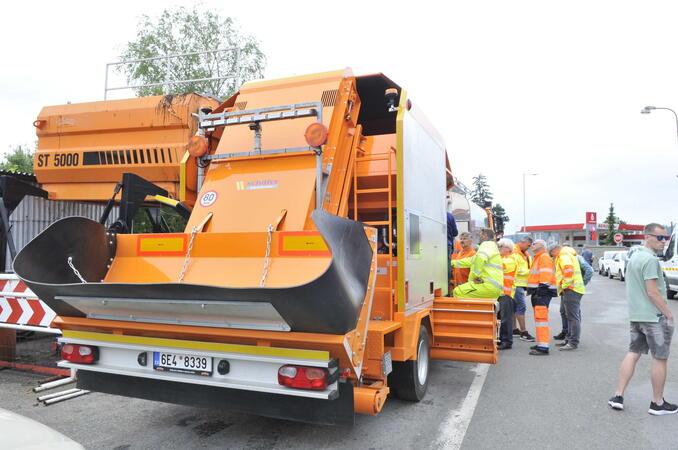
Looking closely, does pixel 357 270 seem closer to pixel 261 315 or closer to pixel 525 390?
pixel 261 315

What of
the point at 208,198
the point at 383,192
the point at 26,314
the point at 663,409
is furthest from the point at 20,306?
the point at 663,409

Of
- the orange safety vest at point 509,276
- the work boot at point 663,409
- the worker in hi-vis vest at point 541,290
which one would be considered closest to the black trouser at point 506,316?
the orange safety vest at point 509,276

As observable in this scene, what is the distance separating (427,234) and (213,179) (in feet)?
7.14

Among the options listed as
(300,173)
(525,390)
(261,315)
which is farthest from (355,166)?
(525,390)

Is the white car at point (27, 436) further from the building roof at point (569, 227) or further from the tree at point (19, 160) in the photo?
the building roof at point (569, 227)

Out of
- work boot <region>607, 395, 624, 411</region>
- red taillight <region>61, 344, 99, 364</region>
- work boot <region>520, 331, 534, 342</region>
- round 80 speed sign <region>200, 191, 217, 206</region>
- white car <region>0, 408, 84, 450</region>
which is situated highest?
round 80 speed sign <region>200, 191, 217, 206</region>

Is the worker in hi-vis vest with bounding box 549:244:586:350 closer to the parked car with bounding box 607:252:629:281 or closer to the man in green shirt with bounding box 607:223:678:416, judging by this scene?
the man in green shirt with bounding box 607:223:678:416

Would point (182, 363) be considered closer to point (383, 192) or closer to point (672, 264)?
point (383, 192)

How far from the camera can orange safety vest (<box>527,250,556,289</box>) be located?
7.29m

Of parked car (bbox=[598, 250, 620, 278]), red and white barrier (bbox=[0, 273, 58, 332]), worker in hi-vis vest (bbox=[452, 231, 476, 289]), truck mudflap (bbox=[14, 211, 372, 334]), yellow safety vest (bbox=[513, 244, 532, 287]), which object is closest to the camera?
truck mudflap (bbox=[14, 211, 372, 334])

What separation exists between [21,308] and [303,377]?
401 cm

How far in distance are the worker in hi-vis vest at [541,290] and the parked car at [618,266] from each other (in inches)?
736

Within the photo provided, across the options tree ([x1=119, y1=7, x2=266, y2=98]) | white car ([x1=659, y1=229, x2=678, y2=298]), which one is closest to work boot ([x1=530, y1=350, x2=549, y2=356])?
white car ([x1=659, y1=229, x2=678, y2=298])

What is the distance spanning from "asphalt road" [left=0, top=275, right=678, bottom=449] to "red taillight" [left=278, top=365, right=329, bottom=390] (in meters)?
0.97
